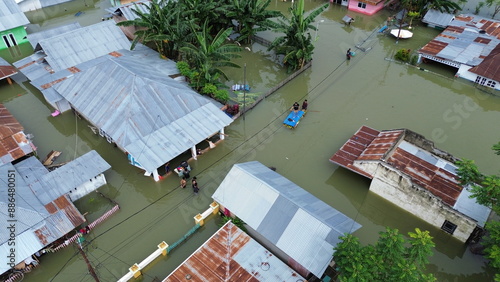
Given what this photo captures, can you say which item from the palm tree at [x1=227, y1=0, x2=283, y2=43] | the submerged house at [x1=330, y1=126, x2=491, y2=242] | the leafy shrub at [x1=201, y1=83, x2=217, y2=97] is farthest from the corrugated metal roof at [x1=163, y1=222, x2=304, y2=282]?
the palm tree at [x1=227, y1=0, x2=283, y2=43]

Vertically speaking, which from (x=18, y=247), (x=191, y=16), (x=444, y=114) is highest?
(x=191, y=16)

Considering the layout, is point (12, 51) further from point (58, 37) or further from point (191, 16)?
point (191, 16)

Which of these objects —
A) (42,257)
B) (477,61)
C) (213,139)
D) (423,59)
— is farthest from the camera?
(423,59)

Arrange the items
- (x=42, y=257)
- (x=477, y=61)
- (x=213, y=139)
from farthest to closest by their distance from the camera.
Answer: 1. (x=477, y=61)
2. (x=213, y=139)
3. (x=42, y=257)

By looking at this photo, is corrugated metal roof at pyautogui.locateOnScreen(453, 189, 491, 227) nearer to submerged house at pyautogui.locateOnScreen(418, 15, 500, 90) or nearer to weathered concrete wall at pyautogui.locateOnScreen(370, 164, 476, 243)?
weathered concrete wall at pyautogui.locateOnScreen(370, 164, 476, 243)

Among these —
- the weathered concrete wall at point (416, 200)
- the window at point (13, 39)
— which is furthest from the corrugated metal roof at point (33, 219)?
the window at point (13, 39)

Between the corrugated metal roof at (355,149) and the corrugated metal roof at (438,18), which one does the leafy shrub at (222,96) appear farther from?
the corrugated metal roof at (438,18)

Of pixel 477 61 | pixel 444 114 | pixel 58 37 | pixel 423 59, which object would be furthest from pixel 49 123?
pixel 477 61

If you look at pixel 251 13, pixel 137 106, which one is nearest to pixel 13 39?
pixel 137 106
